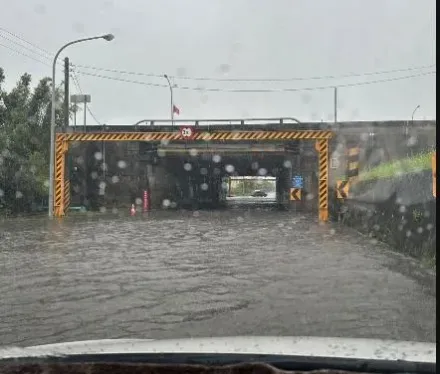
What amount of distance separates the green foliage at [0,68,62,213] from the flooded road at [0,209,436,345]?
15.0 metres

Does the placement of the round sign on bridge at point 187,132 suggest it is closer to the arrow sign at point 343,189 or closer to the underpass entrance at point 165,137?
the underpass entrance at point 165,137

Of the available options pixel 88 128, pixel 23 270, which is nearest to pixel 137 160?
pixel 88 128

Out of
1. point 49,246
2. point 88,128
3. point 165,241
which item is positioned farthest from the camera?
point 88,128

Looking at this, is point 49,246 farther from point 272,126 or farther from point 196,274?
point 272,126

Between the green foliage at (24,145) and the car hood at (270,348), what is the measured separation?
26.8 meters

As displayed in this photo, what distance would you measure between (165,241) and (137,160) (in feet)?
64.1

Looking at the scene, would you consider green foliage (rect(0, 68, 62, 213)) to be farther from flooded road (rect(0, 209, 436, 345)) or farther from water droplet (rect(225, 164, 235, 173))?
water droplet (rect(225, 164, 235, 173))

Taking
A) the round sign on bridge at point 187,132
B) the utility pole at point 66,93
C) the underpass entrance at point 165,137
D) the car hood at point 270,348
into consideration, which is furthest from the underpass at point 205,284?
the utility pole at point 66,93

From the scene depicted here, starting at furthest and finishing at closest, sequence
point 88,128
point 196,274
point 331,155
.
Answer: point 88,128 → point 331,155 → point 196,274

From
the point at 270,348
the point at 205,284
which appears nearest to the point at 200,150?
the point at 205,284

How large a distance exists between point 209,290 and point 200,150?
26.2 m

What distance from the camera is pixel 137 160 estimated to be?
34.2 meters

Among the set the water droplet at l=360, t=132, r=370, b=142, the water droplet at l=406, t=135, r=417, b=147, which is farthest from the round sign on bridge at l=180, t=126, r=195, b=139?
the water droplet at l=406, t=135, r=417, b=147

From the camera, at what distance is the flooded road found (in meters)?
6.25
